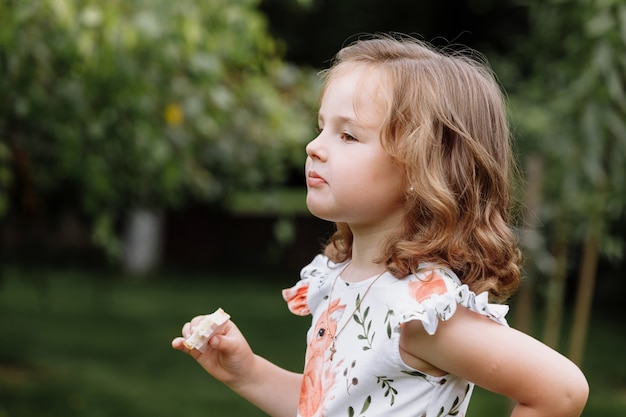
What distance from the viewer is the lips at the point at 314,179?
155 cm

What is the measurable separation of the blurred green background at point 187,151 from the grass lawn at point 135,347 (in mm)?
33

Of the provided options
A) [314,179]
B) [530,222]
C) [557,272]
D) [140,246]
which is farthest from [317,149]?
[140,246]

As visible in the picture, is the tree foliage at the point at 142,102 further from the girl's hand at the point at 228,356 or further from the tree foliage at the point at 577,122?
the girl's hand at the point at 228,356

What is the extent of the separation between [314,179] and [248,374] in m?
0.45

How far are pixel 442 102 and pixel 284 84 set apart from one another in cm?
382

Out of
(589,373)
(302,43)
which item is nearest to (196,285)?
(302,43)

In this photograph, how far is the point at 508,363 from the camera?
1.41m

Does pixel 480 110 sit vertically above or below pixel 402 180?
above

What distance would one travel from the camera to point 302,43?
12.6m

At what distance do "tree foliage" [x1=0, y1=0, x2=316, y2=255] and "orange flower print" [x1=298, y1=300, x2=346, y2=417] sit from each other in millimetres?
1648

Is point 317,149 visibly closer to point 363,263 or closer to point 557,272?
point 363,263

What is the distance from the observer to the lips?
155 centimetres

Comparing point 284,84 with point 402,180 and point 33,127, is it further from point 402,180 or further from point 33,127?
point 402,180

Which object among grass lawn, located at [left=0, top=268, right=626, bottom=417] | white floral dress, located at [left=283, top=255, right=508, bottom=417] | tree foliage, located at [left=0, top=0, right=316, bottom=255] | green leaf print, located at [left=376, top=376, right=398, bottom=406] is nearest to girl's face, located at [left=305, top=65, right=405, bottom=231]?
white floral dress, located at [left=283, top=255, right=508, bottom=417]
